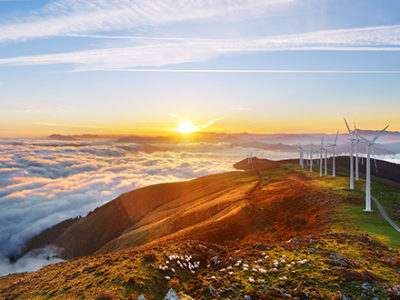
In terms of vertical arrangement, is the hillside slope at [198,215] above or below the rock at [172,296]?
below

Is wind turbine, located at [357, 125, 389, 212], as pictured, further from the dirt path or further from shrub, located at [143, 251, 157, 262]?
shrub, located at [143, 251, 157, 262]

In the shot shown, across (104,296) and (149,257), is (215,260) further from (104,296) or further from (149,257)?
(104,296)

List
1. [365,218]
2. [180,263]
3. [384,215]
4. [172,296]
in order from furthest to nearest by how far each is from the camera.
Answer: [384,215] → [365,218] → [180,263] → [172,296]

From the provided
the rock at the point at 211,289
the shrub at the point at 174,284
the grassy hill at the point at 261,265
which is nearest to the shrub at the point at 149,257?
the grassy hill at the point at 261,265

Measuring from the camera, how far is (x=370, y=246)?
2492 cm

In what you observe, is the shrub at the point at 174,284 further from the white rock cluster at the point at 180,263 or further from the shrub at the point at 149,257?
the shrub at the point at 149,257

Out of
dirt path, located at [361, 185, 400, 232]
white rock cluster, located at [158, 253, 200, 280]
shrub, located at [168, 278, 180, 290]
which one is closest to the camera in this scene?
shrub, located at [168, 278, 180, 290]

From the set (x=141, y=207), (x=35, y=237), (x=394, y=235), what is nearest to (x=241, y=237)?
(x=394, y=235)

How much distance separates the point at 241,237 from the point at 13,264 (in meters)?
182

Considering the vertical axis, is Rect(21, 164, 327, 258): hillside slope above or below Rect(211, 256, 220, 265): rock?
below

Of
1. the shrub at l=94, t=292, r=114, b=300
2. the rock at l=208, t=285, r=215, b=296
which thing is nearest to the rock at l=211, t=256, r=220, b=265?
the rock at l=208, t=285, r=215, b=296

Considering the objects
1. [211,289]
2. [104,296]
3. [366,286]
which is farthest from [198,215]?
[366,286]

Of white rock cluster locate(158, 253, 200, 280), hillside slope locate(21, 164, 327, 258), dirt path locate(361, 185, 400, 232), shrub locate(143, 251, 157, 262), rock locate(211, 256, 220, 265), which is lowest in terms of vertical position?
hillside slope locate(21, 164, 327, 258)

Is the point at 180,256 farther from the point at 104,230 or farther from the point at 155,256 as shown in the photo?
the point at 104,230
